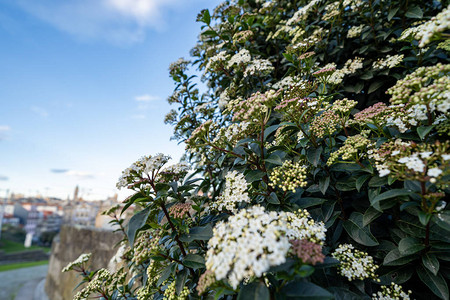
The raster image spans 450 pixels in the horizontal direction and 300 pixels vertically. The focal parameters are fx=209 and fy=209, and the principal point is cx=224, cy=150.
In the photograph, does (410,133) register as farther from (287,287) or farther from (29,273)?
(29,273)

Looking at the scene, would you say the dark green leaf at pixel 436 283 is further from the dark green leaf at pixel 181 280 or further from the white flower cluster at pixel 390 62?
the white flower cluster at pixel 390 62

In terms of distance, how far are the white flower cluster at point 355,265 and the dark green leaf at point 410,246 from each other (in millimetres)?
197

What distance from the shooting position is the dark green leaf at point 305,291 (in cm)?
95

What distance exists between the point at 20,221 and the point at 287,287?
1861 inches

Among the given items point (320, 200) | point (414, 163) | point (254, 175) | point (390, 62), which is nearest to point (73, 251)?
point (254, 175)

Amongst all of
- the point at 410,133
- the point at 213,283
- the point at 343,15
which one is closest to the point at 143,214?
the point at 213,283

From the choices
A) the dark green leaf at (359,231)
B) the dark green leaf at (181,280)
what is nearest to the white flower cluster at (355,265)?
the dark green leaf at (359,231)

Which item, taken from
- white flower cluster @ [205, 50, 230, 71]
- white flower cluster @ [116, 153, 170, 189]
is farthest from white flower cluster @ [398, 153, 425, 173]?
white flower cluster @ [205, 50, 230, 71]

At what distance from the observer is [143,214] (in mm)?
1662

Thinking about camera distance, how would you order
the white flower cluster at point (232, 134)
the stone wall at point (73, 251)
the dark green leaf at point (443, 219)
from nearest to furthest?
the dark green leaf at point (443, 219), the white flower cluster at point (232, 134), the stone wall at point (73, 251)

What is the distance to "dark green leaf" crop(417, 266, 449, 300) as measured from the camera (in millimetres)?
1305

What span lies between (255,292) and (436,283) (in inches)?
50.5

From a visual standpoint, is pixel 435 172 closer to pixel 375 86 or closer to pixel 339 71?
pixel 339 71

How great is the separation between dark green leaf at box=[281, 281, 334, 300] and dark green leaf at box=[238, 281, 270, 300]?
0.13 meters
